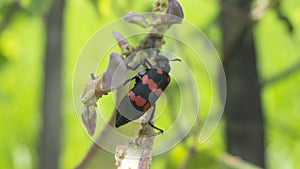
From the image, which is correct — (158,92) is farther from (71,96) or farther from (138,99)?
(71,96)

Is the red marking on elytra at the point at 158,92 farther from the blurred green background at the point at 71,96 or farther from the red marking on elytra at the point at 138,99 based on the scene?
the blurred green background at the point at 71,96

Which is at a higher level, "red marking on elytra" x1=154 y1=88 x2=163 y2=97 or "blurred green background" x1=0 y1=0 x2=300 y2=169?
"blurred green background" x1=0 y1=0 x2=300 y2=169

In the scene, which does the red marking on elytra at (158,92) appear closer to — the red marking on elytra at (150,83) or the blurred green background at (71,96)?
the red marking on elytra at (150,83)

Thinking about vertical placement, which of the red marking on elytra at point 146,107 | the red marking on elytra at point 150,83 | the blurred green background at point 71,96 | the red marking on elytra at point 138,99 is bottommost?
the red marking on elytra at point 146,107

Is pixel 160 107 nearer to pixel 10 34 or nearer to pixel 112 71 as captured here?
pixel 112 71

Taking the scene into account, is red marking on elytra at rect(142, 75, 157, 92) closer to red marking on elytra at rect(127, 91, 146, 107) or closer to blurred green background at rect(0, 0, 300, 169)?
red marking on elytra at rect(127, 91, 146, 107)

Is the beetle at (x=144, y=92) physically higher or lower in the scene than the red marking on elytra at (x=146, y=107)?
higher

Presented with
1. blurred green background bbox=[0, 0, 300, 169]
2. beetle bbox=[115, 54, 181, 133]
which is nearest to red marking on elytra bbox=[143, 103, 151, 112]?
beetle bbox=[115, 54, 181, 133]

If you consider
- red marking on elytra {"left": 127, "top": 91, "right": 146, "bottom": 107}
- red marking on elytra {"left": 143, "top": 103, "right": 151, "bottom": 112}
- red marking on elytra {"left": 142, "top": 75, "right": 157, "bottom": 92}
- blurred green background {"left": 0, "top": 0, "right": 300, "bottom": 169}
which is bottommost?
red marking on elytra {"left": 143, "top": 103, "right": 151, "bottom": 112}

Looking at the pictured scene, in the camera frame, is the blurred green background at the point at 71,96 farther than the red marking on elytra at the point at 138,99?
Yes

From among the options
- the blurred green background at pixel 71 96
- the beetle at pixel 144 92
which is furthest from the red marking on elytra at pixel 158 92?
the blurred green background at pixel 71 96
